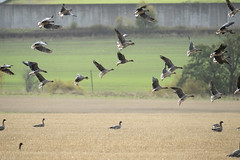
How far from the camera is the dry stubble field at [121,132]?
21656 mm

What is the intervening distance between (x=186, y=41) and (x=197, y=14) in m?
3.43

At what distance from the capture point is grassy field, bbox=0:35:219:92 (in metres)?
64.2

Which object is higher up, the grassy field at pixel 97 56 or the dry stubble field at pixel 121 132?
the grassy field at pixel 97 56

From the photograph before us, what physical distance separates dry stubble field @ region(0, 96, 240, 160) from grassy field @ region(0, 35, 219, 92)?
58.5 feet

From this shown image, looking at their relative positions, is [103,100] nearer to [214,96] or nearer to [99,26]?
[99,26]

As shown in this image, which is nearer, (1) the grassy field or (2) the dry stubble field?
(2) the dry stubble field

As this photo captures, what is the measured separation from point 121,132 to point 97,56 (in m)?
42.1

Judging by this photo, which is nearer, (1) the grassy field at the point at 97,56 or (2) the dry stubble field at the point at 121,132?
(2) the dry stubble field at the point at 121,132

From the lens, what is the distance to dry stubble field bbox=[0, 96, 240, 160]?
71.1 ft

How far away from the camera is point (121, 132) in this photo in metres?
27.9

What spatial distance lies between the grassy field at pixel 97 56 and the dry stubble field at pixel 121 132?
17.8m

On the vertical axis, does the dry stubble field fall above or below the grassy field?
below

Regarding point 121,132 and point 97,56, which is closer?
point 121,132

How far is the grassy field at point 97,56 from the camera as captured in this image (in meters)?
64.2
